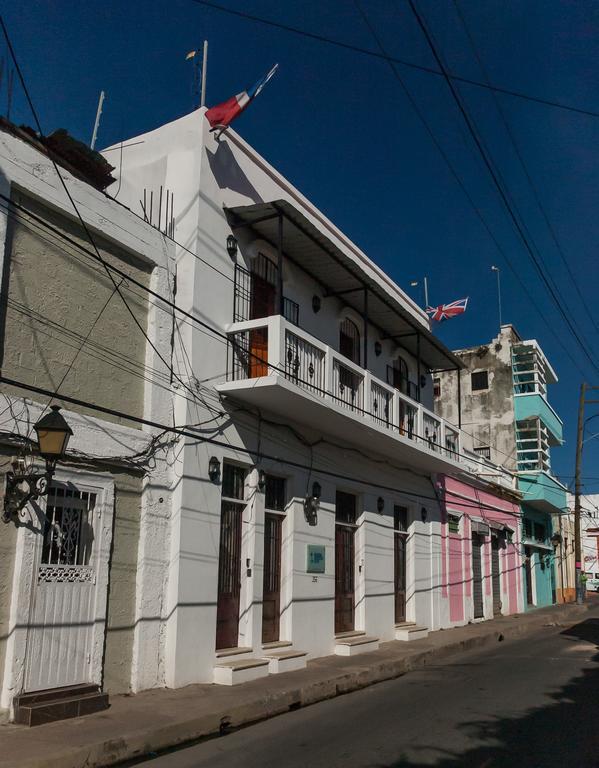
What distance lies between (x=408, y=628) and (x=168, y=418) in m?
8.74

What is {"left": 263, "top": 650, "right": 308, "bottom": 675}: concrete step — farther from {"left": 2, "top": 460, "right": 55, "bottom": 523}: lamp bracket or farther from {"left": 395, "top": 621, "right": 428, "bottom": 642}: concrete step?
{"left": 2, "top": 460, "right": 55, "bottom": 523}: lamp bracket

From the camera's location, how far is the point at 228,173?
11.9m

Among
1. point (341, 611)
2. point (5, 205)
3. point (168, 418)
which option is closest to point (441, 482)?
point (341, 611)

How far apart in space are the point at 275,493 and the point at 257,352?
7.61 feet

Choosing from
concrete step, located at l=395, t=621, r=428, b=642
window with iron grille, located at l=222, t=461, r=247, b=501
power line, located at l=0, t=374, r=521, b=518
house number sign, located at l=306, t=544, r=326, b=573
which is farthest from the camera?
concrete step, located at l=395, t=621, r=428, b=642

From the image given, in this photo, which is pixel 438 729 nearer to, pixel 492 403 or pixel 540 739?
pixel 540 739

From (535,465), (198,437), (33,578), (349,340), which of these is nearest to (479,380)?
(535,465)

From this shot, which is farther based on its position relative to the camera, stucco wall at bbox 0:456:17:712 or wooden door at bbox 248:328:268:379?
wooden door at bbox 248:328:268:379

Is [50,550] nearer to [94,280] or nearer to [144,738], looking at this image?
[144,738]

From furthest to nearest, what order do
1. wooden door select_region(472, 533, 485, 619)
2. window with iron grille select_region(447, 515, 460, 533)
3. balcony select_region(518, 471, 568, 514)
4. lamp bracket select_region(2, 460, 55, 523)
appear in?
1. balcony select_region(518, 471, 568, 514)
2. wooden door select_region(472, 533, 485, 619)
3. window with iron grille select_region(447, 515, 460, 533)
4. lamp bracket select_region(2, 460, 55, 523)

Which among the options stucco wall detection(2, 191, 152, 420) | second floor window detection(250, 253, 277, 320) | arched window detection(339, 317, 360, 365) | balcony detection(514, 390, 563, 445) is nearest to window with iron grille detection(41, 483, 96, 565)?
stucco wall detection(2, 191, 152, 420)

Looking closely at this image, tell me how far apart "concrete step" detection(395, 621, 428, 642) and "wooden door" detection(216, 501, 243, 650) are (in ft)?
19.6

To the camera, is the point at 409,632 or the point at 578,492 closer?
the point at 409,632

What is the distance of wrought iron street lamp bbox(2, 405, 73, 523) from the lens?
23.9ft
